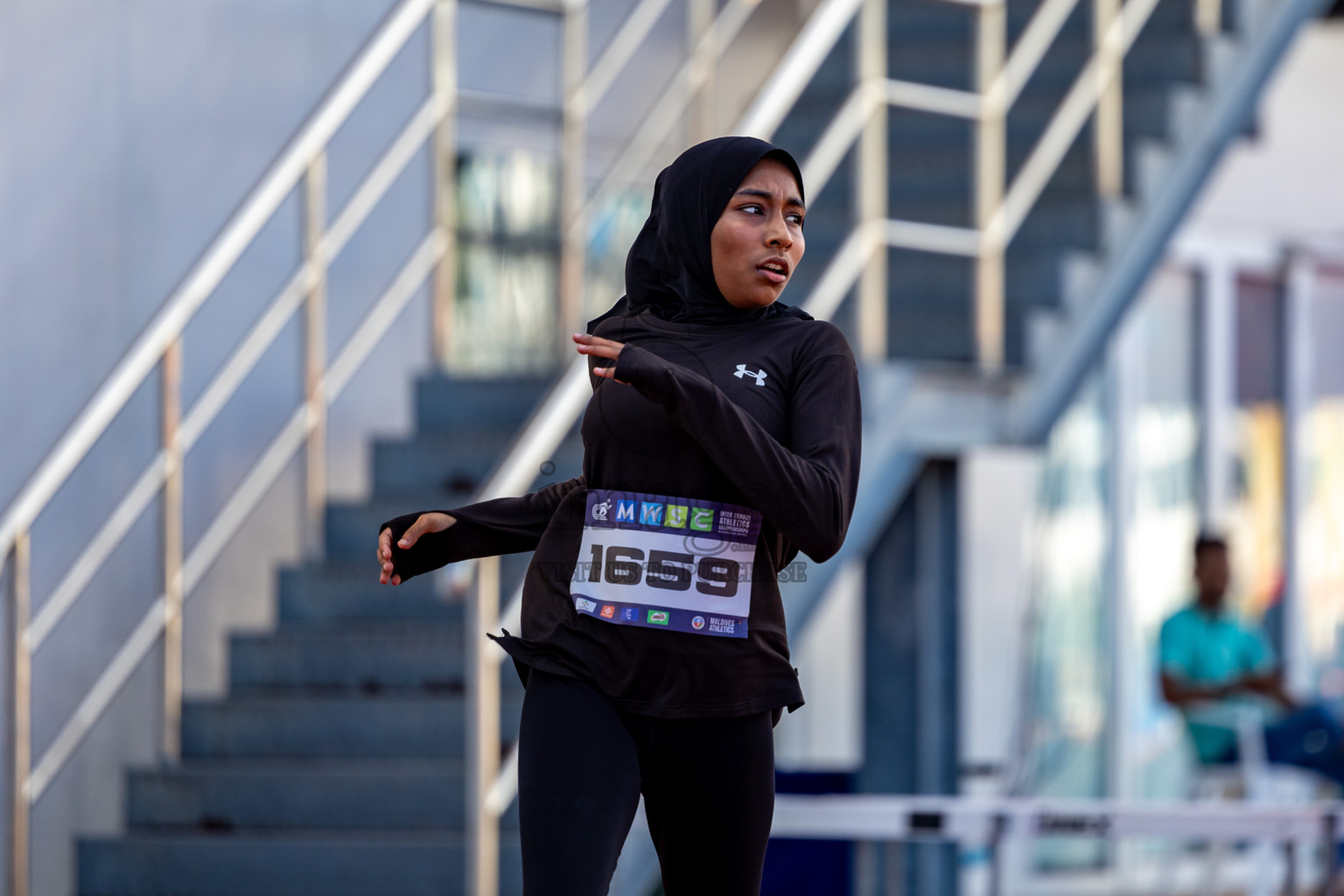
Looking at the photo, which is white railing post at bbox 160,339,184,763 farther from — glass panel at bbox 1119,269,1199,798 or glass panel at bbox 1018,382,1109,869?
glass panel at bbox 1119,269,1199,798

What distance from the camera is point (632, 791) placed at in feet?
6.01

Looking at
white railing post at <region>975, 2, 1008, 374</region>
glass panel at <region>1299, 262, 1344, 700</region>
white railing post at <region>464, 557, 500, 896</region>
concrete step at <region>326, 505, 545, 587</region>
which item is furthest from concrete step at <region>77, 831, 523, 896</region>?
glass panel at <region>1299, 262, 1344, 700</region>

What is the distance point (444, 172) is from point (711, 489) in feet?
11.3

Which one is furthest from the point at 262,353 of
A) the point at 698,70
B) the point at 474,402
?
the point at 698,70

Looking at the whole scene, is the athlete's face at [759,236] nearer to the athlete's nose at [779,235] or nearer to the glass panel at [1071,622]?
the athlete's nose at [779,235]

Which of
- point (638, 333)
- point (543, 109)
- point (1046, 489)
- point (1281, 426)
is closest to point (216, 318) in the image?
point (543, 109)

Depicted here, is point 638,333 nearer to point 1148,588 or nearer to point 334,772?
point 334,772

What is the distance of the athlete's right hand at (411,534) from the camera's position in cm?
194

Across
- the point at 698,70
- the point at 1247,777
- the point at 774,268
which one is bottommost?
the point at 1247,777

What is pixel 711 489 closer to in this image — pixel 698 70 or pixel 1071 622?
pixel 698 70

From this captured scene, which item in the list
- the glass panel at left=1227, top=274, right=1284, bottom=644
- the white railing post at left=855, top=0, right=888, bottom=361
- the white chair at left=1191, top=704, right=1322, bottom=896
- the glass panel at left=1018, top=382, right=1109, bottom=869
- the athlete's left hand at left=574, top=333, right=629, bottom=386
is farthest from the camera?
the glass panel at left=1227, top=274, right=1284, bottom=644

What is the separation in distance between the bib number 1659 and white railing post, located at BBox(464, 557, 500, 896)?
170cm

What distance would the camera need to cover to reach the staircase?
12.4 feet

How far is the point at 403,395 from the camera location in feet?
17.6
